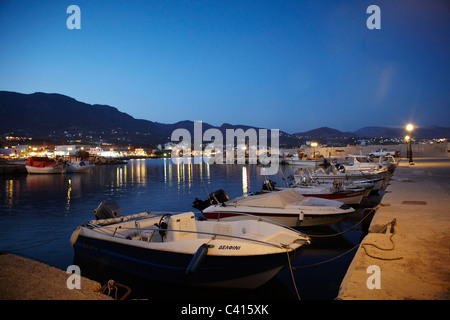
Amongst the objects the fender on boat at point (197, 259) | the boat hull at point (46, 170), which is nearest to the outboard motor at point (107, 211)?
the fender on boat at point (197, 259)

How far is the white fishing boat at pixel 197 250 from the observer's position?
6996mm

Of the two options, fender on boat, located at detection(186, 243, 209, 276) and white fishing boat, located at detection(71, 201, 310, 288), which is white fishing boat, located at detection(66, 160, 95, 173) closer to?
white fishing boat, located at detection(71, 201, 310, 288)

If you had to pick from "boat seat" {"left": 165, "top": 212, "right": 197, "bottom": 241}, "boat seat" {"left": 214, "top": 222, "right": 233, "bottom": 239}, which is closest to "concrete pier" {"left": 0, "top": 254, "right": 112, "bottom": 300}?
"boat seat" {"left": 165, "top": 212, "right": 197, "bottom": 241}

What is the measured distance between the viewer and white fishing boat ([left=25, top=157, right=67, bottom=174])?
210 ft

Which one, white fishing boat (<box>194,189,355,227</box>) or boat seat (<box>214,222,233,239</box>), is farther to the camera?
white fishing boat (<box>194,189,355,227</box>)

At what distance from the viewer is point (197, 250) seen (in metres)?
6.94

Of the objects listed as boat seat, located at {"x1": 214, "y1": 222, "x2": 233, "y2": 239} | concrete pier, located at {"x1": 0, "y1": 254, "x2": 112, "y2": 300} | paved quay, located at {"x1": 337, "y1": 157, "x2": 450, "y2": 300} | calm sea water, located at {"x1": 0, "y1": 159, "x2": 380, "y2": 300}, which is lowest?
calm sea water, located at {"x1": 0, "y1": 159, "x2": 380, "y2": 300}

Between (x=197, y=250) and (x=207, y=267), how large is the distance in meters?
0.57

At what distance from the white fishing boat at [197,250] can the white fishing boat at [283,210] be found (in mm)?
3981

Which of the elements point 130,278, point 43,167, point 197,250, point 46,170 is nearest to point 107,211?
point 130,278

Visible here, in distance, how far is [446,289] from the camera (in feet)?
14.4
